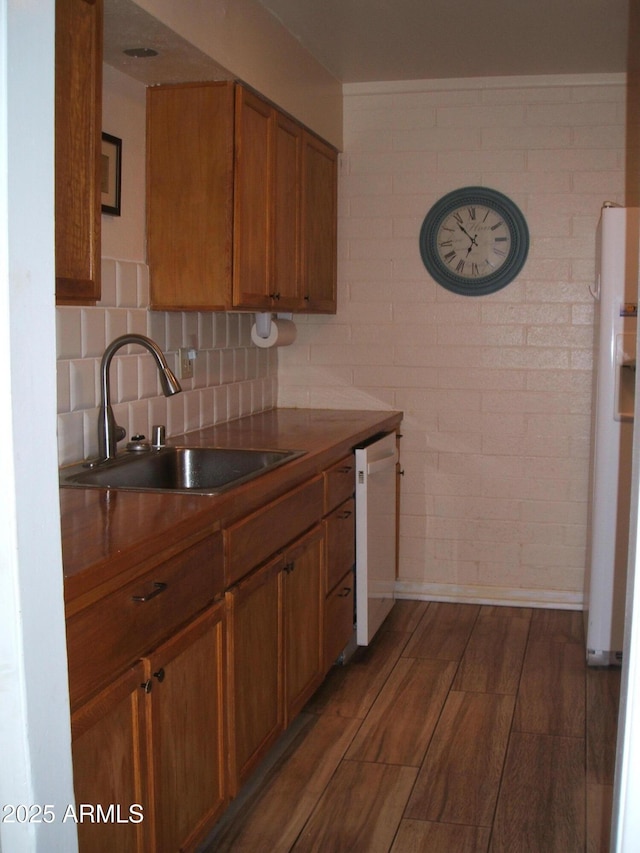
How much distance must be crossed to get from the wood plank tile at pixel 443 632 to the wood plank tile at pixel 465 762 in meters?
0.45

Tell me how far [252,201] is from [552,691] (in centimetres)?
212

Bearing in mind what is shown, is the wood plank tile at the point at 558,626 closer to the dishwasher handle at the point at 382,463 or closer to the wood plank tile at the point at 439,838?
the dishwasher handle at the point at 382,463

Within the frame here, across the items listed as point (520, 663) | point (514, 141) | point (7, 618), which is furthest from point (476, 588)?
point (7, 618)

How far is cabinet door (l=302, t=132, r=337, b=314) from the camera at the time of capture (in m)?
3.93

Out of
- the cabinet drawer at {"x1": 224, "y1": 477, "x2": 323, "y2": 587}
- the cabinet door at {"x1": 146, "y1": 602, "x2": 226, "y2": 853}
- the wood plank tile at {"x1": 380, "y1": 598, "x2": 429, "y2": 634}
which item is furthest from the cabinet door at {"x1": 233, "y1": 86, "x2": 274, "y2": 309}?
the wood plank tile at {"x1": 380, "y1": 598, "x2": 429, "y2": 634}

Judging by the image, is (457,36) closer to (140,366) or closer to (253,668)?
(140,366)

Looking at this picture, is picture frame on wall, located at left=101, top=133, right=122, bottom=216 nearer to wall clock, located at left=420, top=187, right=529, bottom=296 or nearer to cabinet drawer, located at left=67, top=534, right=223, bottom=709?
cabinet drawer, located at left=67, top=534, right=223, bottom=709

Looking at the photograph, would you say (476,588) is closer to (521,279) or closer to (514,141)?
(521,279)

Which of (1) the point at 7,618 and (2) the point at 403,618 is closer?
(1) the point at 7,618

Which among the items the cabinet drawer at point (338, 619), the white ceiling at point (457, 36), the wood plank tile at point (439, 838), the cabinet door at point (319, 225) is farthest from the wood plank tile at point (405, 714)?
the white ceiling at point (457, 36)

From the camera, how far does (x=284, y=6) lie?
3332 millimetres

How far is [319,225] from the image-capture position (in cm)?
416

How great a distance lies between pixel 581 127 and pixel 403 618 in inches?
95.6

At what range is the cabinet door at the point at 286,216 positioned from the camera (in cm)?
352
